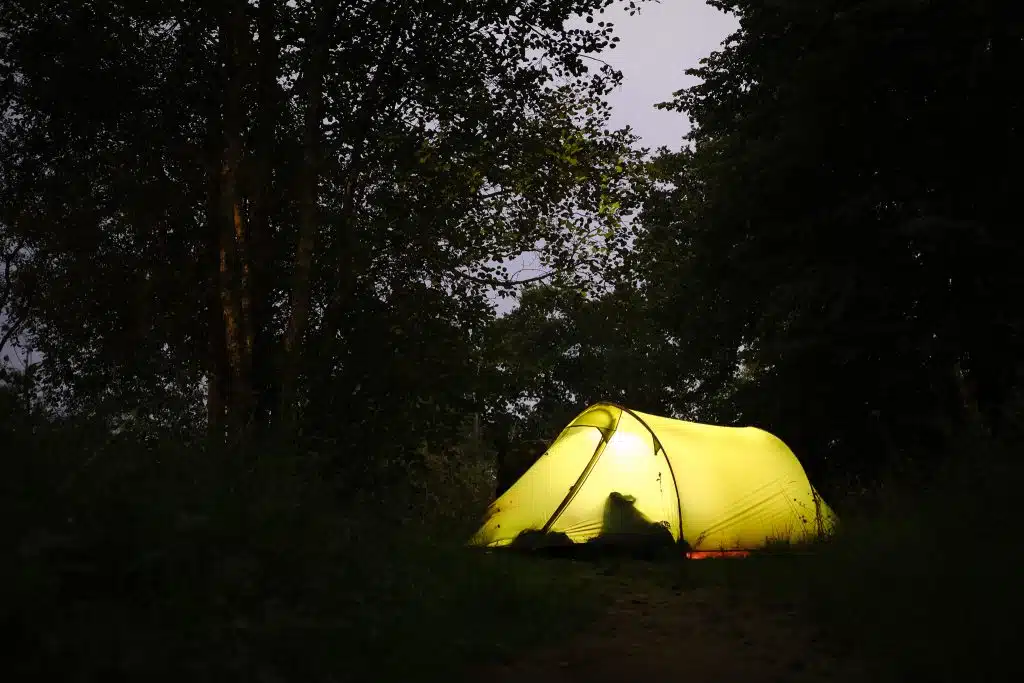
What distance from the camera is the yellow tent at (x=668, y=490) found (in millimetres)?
10305

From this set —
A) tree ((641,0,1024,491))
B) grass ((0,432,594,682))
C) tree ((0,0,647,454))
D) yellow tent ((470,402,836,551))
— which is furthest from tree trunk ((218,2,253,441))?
tree ((641,0,1024,491))

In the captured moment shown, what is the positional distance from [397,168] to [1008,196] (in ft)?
25.4

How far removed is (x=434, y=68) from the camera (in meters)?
10.5

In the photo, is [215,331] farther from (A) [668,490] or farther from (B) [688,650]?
(B) [688,650]

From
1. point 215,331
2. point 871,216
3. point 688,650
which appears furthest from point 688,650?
point 871,216

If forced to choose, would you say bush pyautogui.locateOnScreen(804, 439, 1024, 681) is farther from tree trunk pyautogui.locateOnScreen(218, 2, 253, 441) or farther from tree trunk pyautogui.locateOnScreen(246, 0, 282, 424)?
tree trunk pyautogui.locateOnScreen(246, 0, 282, 424)

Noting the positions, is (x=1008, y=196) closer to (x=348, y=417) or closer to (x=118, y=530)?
(x=348, y=417)

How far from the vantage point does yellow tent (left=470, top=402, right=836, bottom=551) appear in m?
10.3

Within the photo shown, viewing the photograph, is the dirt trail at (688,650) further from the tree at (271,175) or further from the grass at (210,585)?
Answer: the tree at (271,175)

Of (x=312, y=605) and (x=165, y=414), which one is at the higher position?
(x=165, y=414)

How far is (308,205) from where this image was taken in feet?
31.3

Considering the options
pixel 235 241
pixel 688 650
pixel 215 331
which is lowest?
pixel 688 650

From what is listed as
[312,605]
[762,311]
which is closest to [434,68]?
[762,311]

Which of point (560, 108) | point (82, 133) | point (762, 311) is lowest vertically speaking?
point (762, 311)
